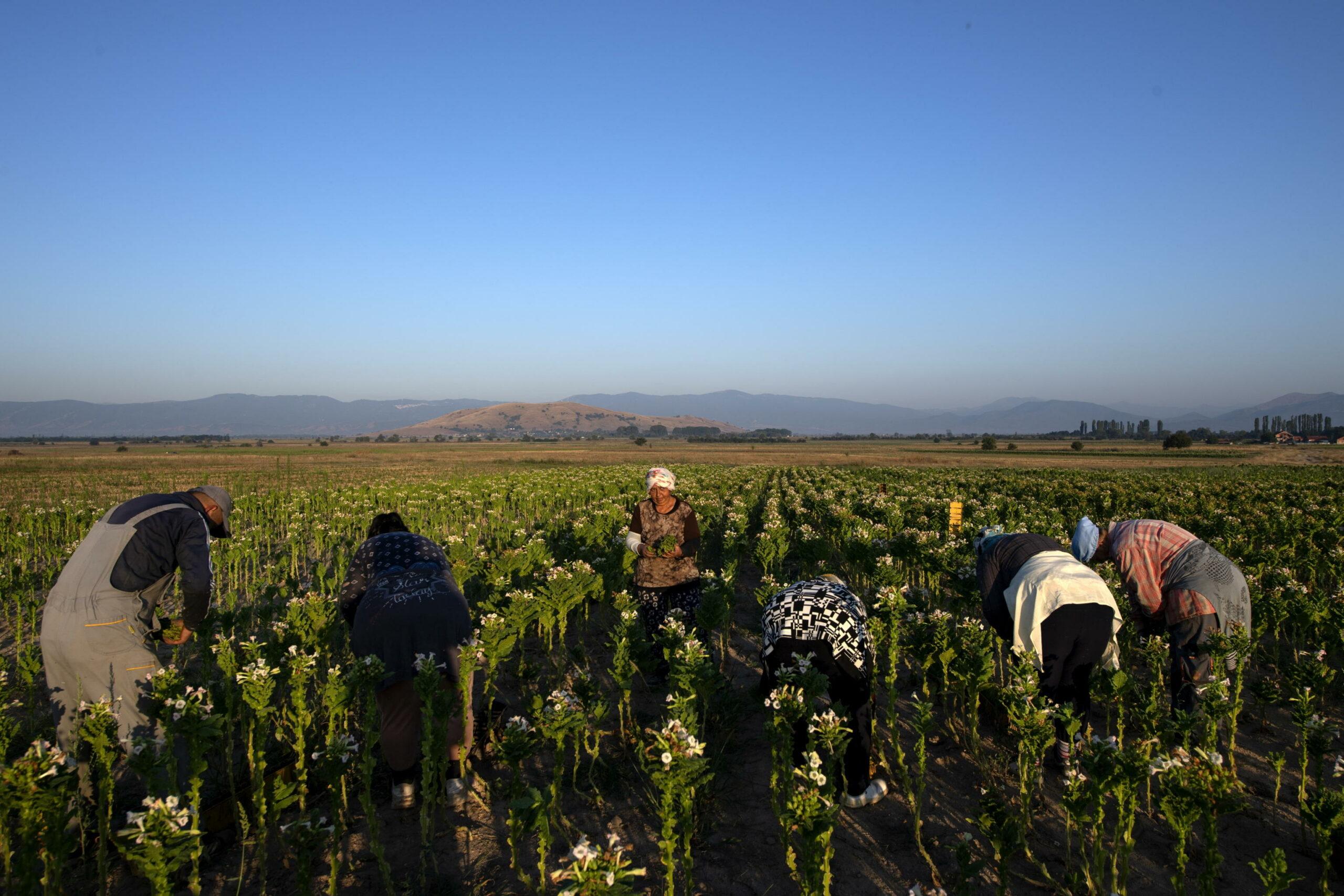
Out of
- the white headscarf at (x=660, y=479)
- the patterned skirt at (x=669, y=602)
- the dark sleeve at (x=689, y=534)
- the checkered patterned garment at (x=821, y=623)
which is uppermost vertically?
the white headscarf at (x=660, y=479)

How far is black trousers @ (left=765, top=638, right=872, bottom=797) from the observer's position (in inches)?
191

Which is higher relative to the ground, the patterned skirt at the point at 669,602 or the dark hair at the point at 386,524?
the dark hair at the point at 386,524

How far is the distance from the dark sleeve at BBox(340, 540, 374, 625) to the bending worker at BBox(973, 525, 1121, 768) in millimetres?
4878

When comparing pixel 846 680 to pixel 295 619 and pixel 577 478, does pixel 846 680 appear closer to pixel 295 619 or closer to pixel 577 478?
pixel 295 619

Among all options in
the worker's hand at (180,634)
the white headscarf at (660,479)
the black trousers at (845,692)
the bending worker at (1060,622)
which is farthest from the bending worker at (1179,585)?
the worker's hand at (180,634)

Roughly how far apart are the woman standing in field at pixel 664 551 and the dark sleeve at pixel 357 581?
2825 mm

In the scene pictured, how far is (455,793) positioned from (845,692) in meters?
2.96

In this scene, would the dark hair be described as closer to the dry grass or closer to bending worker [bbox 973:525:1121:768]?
bending worker [bbox 973:525:1121:768]

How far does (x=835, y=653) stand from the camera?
16.0 feet

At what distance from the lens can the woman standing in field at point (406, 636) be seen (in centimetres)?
476

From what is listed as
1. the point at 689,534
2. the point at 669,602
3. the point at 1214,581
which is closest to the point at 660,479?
the point at 689,534

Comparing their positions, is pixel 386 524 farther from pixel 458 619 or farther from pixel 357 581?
pixel 458 619

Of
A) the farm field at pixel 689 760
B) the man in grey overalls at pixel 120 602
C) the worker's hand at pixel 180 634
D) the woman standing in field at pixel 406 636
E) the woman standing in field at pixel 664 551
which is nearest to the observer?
the farm field at pixel 689 760

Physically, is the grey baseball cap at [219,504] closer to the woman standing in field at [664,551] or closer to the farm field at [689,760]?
the farm field at [689,760]
